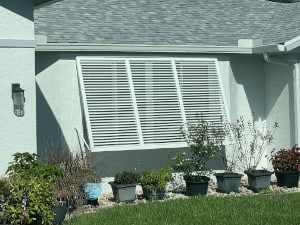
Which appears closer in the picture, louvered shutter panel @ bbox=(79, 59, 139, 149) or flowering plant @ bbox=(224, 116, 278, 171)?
louvered shutter panel @ bbox=(79, 59, 139, 149)

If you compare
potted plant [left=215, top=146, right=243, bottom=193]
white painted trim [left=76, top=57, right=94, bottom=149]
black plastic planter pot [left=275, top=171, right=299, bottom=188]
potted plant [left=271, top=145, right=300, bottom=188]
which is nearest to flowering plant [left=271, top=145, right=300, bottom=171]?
potted plant [left=271, top=145, right=300, bottom=188]

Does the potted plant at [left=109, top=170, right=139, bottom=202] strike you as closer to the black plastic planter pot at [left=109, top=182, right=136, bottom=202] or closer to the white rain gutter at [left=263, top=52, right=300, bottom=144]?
the black plastic planter pot at [left=109, top=182, right=136, bottom=202]

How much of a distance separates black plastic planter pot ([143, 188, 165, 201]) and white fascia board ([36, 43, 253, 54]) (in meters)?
3.21

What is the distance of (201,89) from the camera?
49.7ft

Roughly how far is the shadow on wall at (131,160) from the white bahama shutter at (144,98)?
0.48 m

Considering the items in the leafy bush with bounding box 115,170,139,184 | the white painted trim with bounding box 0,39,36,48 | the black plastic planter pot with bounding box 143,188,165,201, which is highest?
the white painted trim with bounding box 0,39,36,48

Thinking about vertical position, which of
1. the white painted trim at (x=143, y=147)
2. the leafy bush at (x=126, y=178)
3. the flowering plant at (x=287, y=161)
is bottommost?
the leafy bush at (x=126, y=178)

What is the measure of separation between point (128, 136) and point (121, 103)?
0.71m

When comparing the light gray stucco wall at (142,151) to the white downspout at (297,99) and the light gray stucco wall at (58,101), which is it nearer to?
the light gray stucco wall at (58,101)

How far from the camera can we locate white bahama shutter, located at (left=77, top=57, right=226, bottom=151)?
1397cm

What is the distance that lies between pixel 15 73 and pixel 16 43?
1.69 ft

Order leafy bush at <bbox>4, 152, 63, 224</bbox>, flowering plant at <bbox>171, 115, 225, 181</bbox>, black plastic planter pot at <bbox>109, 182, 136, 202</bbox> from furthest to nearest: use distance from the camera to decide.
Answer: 1. flowering plant at <bbox>171, 115, 225, 181</bbox>
2. black plastic planter pot at <bbox>109, 182, 136, 202</bbox>
3. leafy bush at <bbox>4, 152, 63, 224</bbox>

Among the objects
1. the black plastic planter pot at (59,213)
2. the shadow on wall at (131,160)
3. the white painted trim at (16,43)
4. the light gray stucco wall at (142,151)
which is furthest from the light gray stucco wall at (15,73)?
the shadow on wall at (131,160)

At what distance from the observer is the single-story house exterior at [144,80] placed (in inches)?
555
